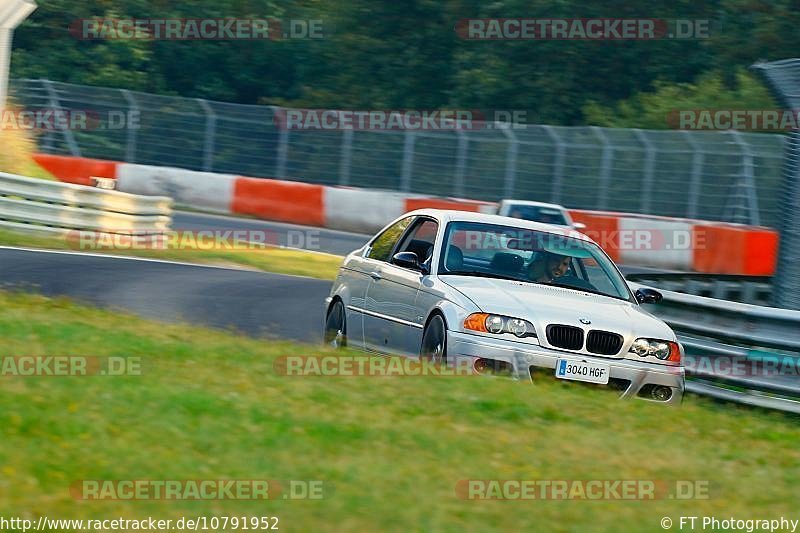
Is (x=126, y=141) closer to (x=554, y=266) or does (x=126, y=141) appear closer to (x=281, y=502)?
(x=554, y=266)

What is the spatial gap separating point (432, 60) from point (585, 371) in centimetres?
3644

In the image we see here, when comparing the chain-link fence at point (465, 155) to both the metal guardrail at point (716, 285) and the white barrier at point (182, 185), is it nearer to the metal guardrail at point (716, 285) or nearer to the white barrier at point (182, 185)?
the white barrier at point (182, 185)

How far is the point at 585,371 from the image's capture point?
30.4ft

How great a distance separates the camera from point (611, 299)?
10.2 metres

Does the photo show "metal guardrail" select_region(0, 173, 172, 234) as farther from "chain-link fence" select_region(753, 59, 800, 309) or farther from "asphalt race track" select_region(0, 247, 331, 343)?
"chain-link fence" select_region(753, 59, 800, 309)

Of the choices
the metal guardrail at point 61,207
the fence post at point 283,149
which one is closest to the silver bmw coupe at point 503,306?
the metal guardrail at point 61,207

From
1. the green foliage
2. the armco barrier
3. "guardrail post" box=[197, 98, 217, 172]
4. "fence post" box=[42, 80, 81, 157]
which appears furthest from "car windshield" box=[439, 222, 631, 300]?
the green foliage

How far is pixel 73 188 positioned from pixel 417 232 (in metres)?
9.86

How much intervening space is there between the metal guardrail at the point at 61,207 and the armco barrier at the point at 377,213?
896 cm

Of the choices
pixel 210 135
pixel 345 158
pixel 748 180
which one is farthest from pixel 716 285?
pixel 210 135

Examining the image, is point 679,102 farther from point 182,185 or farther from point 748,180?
point 182,185

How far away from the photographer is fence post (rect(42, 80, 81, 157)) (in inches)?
1251

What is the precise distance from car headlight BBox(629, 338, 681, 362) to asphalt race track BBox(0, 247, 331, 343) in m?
3.99

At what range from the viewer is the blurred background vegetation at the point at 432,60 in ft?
129
